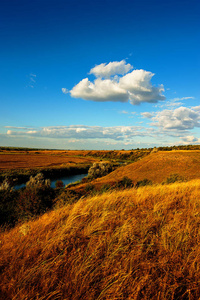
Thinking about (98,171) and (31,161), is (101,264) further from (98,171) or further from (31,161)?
(31,161)

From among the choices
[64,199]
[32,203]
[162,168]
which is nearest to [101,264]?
[32,203]

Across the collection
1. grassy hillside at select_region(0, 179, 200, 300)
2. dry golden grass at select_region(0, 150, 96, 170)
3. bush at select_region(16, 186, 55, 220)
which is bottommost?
dry golden grass at select_region(0, 150, 96, 170)

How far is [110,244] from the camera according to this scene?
8.39 feet

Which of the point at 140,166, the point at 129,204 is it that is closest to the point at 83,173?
the point at 140,166

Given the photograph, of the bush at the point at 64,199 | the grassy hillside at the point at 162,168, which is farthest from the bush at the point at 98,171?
the bush at the point at 64,199

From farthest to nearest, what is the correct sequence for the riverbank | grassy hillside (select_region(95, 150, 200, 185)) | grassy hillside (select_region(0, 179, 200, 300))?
the riverbank < grassy hillside (select_region(95, 150, 200, 185)) < grassy hillside (select_region(0, 179, 200, 300))

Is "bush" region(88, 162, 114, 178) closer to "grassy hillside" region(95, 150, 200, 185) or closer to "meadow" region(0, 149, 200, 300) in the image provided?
"grassy hillside" region(95, 150, 200, 185)

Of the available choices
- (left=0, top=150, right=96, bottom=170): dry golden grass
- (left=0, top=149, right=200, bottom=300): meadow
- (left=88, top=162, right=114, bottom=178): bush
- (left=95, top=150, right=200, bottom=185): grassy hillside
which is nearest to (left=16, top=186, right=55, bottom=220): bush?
(left=0, top=149, right=200, bottom=300): meadow

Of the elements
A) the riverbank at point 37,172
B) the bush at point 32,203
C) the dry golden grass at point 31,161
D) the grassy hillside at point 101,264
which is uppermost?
the grassy hillside at point 101,264

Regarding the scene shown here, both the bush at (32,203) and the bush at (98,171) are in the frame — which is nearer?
the bush at (32,203)

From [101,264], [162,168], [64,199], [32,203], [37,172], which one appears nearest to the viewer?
[101,264]

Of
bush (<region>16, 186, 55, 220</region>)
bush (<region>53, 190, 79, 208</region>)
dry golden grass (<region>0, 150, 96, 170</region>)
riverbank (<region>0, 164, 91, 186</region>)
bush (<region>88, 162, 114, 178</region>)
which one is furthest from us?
dry golden grass (<region>0, 150, 96, 170</region>)

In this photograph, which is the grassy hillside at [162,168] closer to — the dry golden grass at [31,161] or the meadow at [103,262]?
the meadow at [103,262]

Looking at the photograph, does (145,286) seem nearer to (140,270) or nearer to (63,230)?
(140,270)
